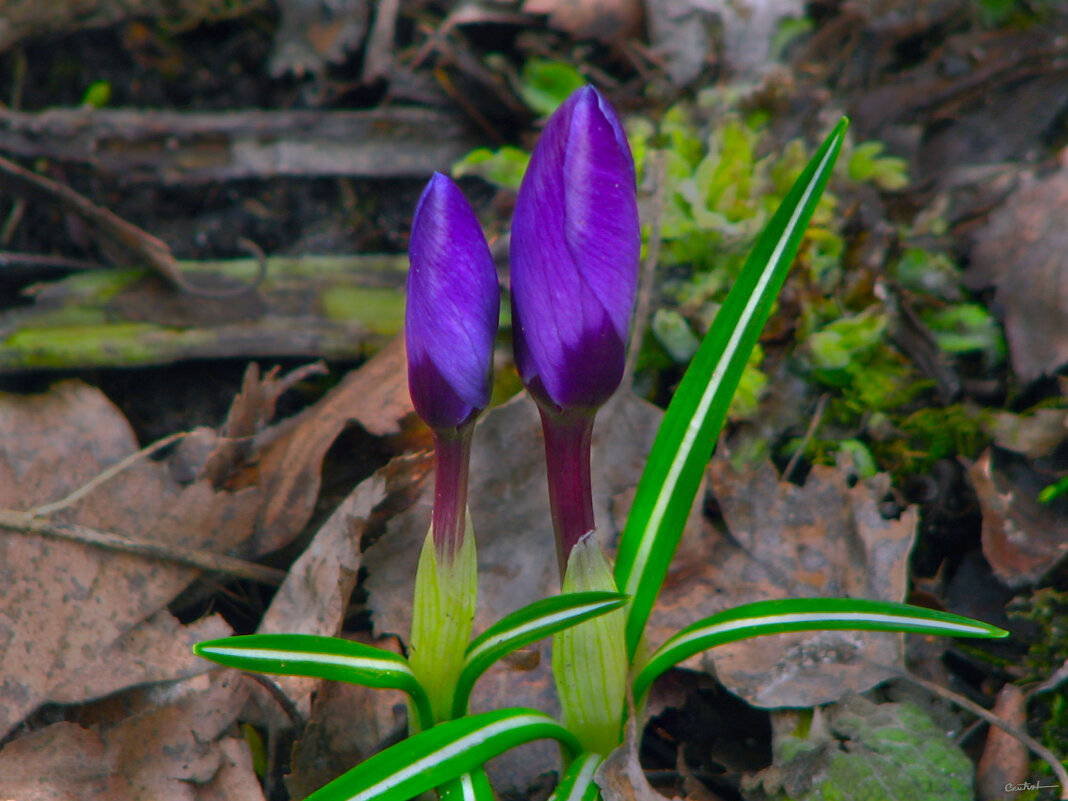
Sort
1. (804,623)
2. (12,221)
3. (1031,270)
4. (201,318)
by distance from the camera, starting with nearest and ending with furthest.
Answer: (804,623), (1031,270), (201,318), (12,221)

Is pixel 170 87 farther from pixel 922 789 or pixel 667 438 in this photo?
pixel 922 789

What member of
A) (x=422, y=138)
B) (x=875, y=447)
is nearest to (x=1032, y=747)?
(x=875, y=447)

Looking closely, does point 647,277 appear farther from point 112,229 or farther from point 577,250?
point 112,229

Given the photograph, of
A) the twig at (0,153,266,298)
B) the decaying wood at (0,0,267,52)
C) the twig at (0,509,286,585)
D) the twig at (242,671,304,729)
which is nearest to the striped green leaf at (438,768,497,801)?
the twig at (242,671,304,729)

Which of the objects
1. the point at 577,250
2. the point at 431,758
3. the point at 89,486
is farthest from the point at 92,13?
the point at 431,758

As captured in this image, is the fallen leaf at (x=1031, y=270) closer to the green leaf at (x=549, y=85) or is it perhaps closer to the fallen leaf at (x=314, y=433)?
the green leaf at (x=549, y=85)

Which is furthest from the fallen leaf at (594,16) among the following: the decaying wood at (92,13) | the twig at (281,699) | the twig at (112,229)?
the twig at (281,699)

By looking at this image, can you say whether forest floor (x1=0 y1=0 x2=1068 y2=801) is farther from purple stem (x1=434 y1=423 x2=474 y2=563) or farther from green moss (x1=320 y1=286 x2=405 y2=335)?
purple stem (x1=434 y1=423 x2=474 y2=563)
